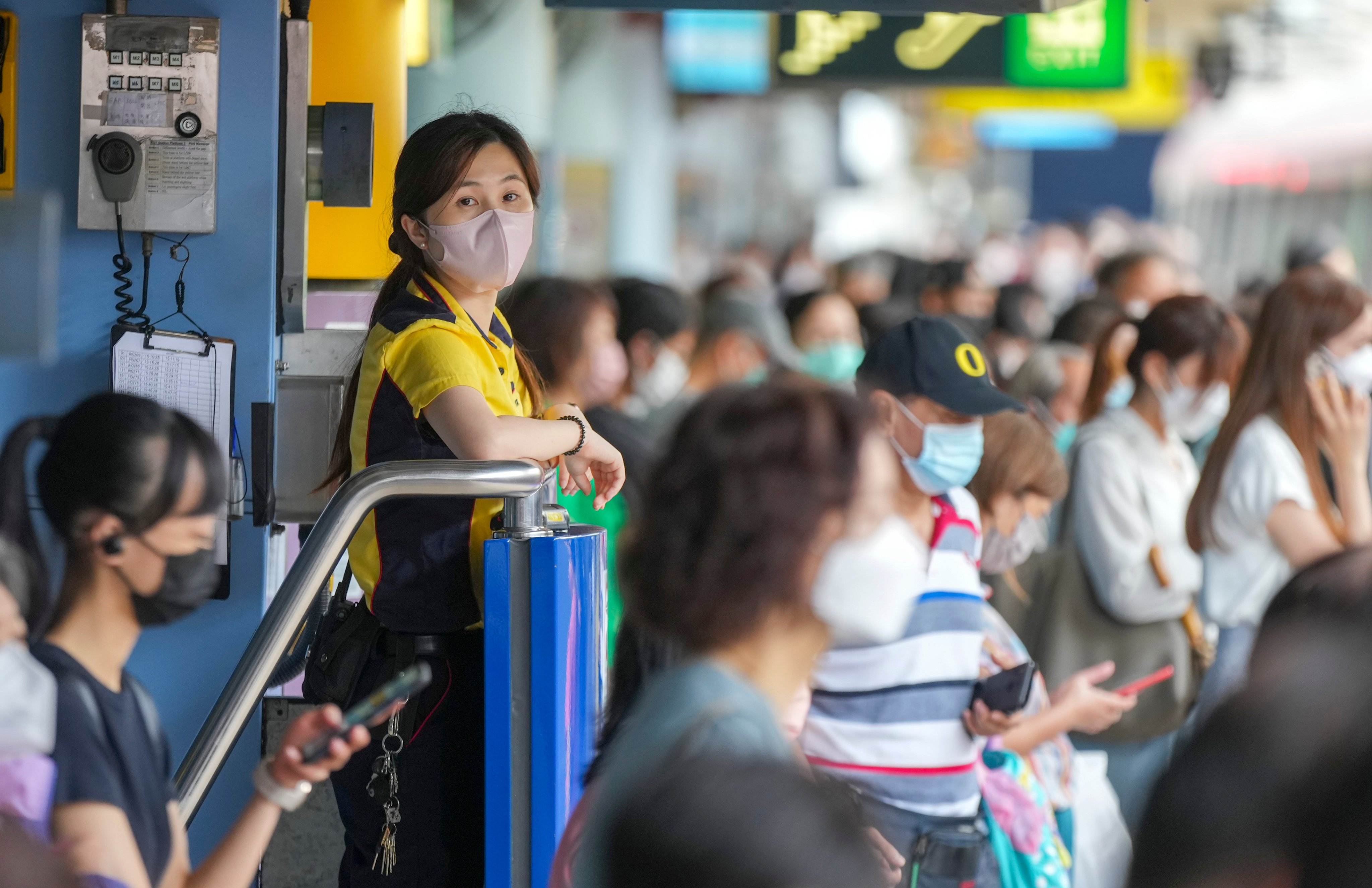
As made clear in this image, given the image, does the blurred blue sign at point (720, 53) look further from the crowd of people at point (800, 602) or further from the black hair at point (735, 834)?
the black hair at point (735, 834)

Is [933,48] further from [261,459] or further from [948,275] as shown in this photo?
[261,459]

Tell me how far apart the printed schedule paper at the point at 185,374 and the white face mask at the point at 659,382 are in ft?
8.31

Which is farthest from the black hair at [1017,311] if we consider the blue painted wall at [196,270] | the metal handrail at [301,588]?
the metal handrail at [301,588]

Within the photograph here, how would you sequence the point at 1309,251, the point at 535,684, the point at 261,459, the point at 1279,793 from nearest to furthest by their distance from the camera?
the point at 1279,793 → the point at 535,684 → the point at 261,459 → the point at 1309,251

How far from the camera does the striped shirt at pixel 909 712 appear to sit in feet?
8.13

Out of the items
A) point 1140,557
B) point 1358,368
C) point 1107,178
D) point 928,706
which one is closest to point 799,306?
point 1358,368

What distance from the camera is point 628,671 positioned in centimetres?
175

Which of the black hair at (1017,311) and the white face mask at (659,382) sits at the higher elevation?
the black hair at (1017,311)

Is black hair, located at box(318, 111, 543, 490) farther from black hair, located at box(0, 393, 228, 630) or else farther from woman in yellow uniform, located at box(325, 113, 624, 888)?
black hair, located at box(0, 393, 228, 630)

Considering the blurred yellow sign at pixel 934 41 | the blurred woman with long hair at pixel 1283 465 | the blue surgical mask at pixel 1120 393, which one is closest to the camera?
the blurred woman with long hair at pixel 1283 465

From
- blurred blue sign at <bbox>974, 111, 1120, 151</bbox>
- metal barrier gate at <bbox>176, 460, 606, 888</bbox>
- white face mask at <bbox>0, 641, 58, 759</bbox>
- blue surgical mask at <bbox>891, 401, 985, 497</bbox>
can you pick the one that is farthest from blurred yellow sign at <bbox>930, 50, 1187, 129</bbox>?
white face mask at <bbox>0, 641, 58, 759</bbox>

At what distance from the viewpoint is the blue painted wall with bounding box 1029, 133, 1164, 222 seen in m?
35.8

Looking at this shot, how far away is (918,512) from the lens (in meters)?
2.64

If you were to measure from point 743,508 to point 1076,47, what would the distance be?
7918 millimetres
